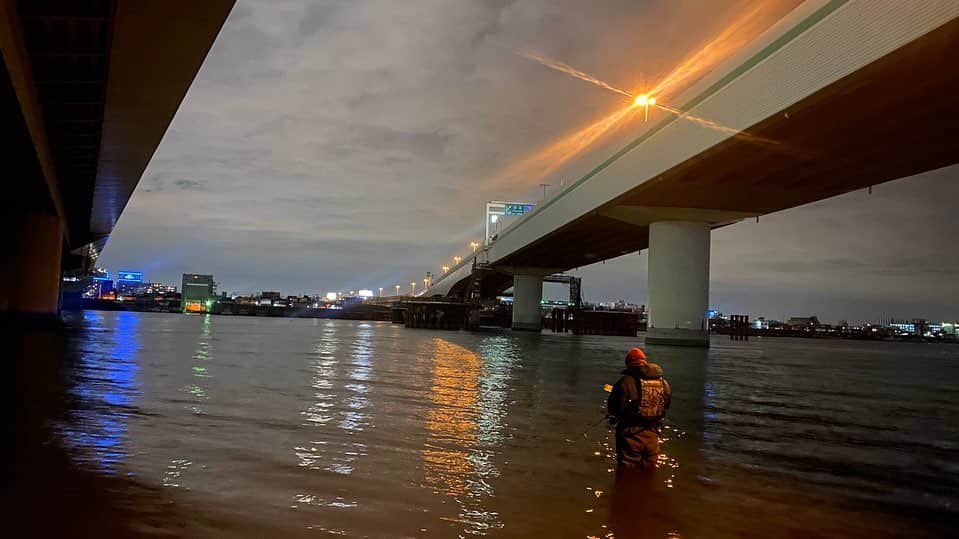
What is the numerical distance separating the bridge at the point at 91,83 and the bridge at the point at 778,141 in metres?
19.4

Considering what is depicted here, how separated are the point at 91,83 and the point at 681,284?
38.1 m

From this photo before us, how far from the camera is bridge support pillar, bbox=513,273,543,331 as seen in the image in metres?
99.1

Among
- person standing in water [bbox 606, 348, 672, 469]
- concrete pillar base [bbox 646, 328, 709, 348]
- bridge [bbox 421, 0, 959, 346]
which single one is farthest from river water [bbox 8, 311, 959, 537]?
concrete pillar base [bbox 646, 328, 709, 348]

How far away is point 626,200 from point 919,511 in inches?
1556

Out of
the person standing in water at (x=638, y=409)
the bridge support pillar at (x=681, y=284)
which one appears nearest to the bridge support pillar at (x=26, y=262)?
the bridge support pillar at (x=681, y=284)

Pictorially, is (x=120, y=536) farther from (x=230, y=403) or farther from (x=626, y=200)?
(x=626, y=200)

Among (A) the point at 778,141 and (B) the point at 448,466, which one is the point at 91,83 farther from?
(A) the point at 778,141

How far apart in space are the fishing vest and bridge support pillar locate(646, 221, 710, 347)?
4154cm

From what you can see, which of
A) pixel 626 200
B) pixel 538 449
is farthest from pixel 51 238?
pixel 538 449

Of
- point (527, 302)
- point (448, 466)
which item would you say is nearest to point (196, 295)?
point (527, 302)

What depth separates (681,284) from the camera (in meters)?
48.3

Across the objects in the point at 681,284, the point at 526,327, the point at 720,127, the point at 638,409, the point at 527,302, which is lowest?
the point at 526,327

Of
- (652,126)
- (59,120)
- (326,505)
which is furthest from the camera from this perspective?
(652,126)

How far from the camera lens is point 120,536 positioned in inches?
229
